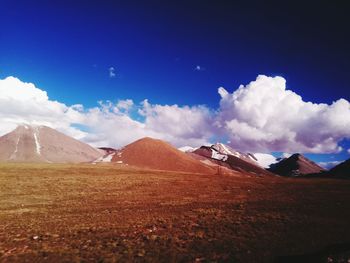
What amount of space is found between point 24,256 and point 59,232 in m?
5.80

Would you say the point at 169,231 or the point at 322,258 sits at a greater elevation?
the point at 322,258

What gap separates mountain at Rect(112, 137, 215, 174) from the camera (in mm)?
165525

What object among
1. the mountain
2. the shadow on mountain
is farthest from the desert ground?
the mountain

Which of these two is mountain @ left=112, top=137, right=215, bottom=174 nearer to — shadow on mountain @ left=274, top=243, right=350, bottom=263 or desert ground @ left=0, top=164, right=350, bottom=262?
desert ground @ left=0, top=164, right=350, bottom=262

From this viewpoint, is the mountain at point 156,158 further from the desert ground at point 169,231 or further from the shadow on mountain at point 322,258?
the shadow on mountain at point 322,258

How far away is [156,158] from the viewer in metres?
176

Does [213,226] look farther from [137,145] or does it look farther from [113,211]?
[137,145]

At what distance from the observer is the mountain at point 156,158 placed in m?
166

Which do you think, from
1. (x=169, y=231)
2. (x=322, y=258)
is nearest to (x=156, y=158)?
(x=169, y=231)

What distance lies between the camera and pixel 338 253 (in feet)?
48.1

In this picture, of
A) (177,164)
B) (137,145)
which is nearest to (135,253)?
(177,164)

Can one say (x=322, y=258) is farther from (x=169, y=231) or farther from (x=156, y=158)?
(x=156, y=158)

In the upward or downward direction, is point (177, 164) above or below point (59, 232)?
above

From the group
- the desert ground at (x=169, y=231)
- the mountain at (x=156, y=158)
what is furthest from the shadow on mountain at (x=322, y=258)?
the mountain at (x=156, y=158)
